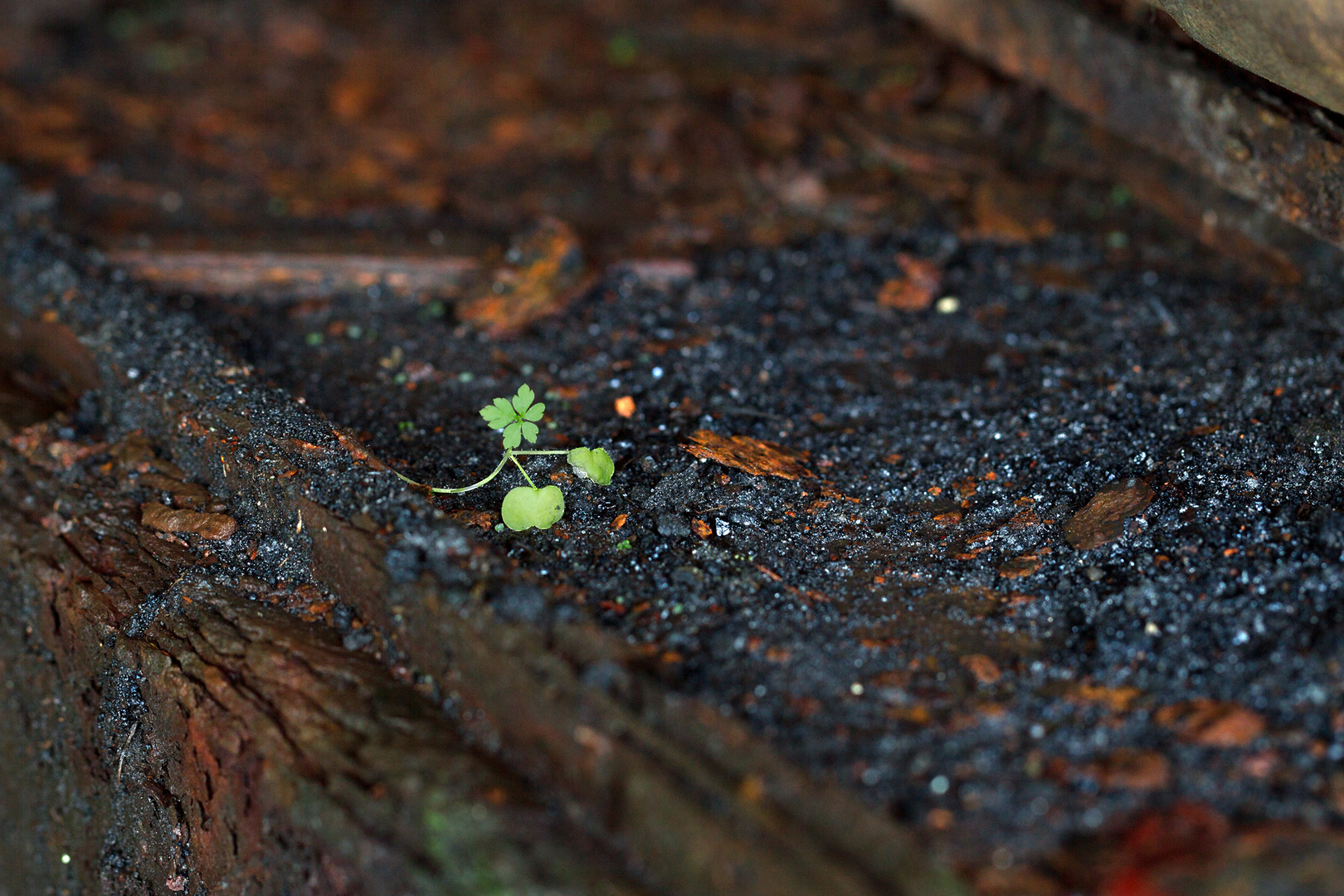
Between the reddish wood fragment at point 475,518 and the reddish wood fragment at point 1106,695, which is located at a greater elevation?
the reddish wood fragment at point 1106,695

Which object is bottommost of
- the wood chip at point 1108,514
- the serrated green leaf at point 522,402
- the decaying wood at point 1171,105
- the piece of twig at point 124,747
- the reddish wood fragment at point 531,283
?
the piece of twig at point 124,747

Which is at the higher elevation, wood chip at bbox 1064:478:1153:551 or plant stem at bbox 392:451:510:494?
wood chip at bbox 1064:478:1153:551

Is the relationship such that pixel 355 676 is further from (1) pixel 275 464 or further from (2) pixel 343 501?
(1) pixel 275 464

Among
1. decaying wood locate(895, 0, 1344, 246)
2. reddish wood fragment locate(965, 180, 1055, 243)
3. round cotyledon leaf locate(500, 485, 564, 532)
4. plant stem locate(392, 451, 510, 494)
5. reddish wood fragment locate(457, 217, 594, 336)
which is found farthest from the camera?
reddish wood fragment locate(965, 180, 1055, 243)

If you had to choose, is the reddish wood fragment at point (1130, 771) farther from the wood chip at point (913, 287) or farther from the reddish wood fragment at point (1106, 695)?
the wood chip at point (913, 287)

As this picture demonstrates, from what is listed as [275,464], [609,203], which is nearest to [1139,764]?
[275,464]

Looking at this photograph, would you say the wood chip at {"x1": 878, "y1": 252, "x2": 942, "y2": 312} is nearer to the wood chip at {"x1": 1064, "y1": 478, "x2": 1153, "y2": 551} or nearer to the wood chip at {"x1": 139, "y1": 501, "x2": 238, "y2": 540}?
the wood chip at {"x1": 1064, "y1": 478, "x2": 1153, "y2": 551}

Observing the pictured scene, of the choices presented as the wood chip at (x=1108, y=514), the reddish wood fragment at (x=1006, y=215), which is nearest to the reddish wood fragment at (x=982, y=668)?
the wood chip at (x=1108, y=514)

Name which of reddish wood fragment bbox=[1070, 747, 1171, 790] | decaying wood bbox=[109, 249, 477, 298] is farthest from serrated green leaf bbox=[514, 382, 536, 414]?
reddish wood fragment bbox=[1070, 747, 1171, 790]
